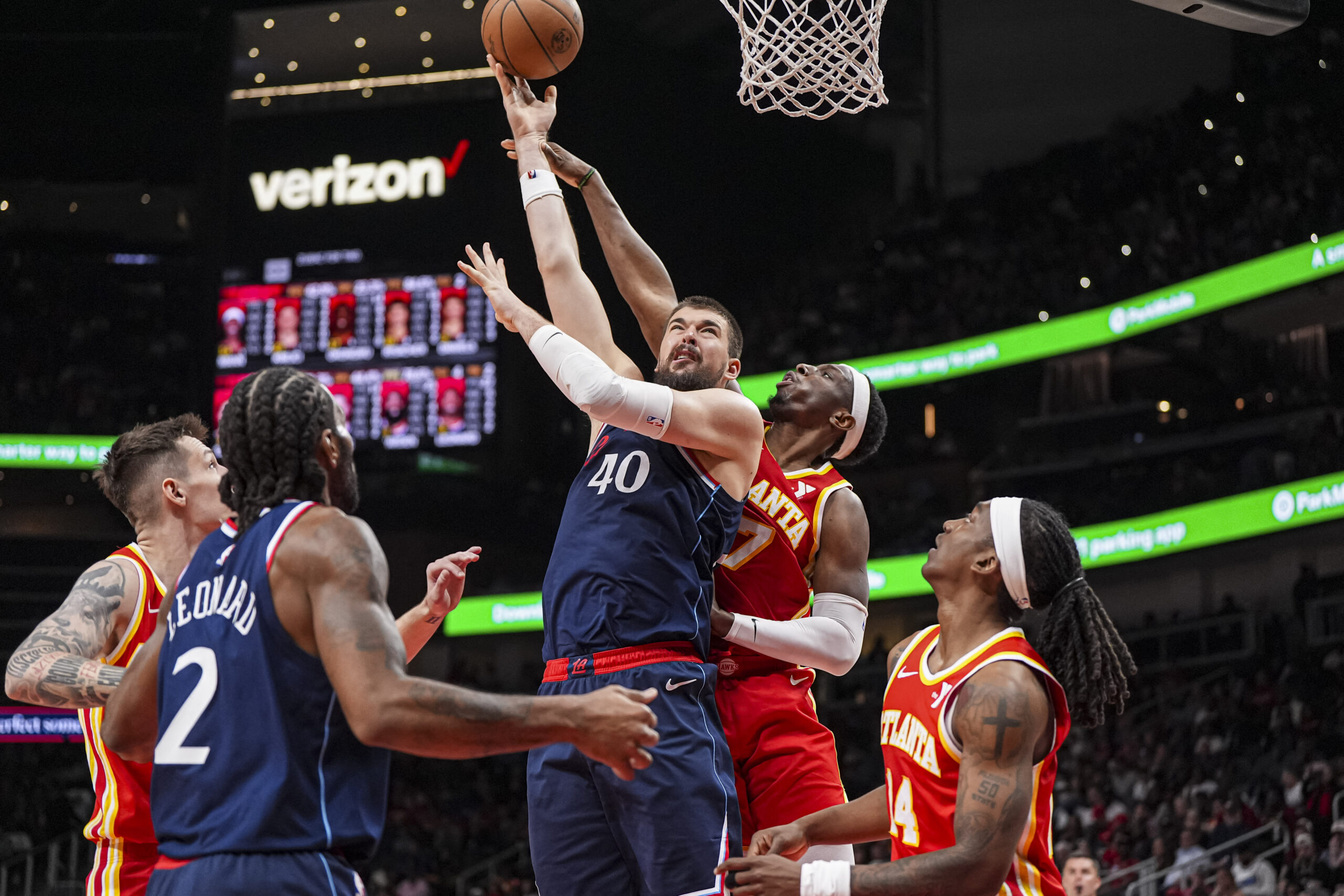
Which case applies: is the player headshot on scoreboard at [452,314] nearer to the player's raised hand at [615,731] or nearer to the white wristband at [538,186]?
the white wristband at [538,186]

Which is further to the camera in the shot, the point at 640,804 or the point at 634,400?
the point at 634,400

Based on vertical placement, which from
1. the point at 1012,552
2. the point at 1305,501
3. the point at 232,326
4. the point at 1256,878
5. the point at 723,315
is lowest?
the point at 1256,878

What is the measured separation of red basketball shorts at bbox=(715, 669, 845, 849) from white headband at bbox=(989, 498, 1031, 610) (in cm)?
92

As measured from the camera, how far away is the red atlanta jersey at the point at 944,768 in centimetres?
350

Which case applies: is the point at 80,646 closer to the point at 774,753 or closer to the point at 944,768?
the point at 774,753

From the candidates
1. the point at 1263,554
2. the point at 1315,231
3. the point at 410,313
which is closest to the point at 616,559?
the point at 410,313

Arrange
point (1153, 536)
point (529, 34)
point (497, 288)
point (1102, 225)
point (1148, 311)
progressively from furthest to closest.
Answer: point (1102, 225) < point (1148, 311) < point (1153, 536) < point (529, 34) < point (497, 288)

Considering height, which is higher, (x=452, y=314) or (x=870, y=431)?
(x=452, y=314)

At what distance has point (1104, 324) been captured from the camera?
1977 cm

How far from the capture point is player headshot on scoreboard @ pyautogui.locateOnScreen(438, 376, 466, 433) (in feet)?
56.1

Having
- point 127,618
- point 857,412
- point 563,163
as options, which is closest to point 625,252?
point 563,163

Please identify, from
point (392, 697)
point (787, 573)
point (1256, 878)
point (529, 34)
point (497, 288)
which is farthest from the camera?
point (1256, 878)

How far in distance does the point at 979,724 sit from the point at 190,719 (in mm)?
1841

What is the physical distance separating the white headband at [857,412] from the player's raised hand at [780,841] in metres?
1.70
